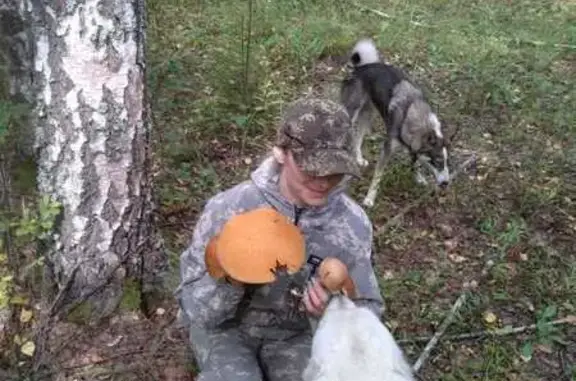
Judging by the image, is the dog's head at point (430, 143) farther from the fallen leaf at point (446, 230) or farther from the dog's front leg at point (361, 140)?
the fallen leaf at point (446, 230)

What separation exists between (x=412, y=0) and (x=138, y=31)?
6.56m

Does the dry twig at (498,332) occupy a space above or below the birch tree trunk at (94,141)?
below

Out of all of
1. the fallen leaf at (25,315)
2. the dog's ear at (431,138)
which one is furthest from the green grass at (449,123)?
the fallen leaf at (25,315)

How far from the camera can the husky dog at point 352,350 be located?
6.05 feet

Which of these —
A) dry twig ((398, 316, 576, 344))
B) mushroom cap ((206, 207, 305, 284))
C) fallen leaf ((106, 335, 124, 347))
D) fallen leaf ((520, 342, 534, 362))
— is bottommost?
fallen leaf ((520, 342, 534, 362))

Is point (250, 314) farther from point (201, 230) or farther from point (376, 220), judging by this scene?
point (376, 220)

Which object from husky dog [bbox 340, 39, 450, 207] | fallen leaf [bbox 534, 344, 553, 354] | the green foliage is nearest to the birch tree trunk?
the green foliage

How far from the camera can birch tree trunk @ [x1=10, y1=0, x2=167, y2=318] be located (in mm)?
2992

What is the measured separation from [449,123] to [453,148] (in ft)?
1.22

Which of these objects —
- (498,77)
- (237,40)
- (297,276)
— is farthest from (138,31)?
(498,77)

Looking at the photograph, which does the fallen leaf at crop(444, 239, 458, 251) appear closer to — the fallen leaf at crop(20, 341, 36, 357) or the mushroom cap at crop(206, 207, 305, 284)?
the mushroom cap at crop(206, 207, 305, 284)

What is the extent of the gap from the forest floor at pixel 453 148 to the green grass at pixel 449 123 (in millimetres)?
14

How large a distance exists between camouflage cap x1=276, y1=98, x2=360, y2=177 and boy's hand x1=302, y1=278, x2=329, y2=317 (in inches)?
16.8

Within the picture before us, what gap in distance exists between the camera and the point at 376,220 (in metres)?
5.10
